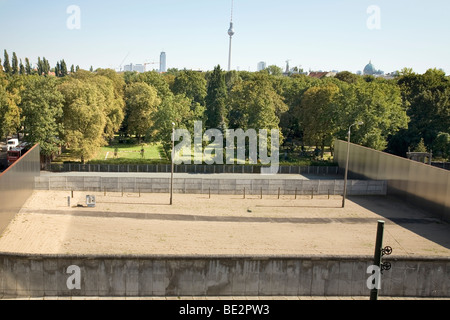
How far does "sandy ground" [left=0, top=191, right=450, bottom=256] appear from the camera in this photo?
23.1 metres

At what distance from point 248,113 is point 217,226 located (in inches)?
1027

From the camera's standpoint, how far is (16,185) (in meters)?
28.5

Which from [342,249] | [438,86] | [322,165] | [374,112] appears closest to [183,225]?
[342,249]

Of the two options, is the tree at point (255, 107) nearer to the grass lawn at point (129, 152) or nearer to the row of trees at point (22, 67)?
the grass lawn at point (129, 152)

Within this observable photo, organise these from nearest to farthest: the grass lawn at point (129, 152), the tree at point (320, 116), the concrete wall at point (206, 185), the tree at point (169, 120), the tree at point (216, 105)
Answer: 1. the concrete wall at point (206, 185)
2. the tree at point (169, 120)
3. the tree at point (320, 116)
4. the grass lawn at point (129, 152)
5. the tree at point (216, 105)

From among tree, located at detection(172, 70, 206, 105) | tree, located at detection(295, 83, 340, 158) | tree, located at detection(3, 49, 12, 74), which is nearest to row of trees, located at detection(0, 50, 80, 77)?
tree, located at detection(3, 49, 12, 74)

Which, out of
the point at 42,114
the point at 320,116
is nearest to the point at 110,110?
the point at 42,114

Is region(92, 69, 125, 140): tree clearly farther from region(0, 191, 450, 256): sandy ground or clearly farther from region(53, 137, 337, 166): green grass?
region(0, 191, 450, 256): sandy ground

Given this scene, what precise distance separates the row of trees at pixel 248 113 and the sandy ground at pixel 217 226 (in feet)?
44.8

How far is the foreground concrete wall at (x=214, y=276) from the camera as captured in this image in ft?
50.3

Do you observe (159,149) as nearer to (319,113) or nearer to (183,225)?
(319,113)

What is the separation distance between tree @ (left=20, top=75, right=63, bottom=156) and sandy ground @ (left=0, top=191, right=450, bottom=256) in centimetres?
1175

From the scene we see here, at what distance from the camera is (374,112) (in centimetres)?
4962

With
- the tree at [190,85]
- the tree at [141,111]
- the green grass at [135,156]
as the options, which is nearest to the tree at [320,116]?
the green grass at [135,156]
